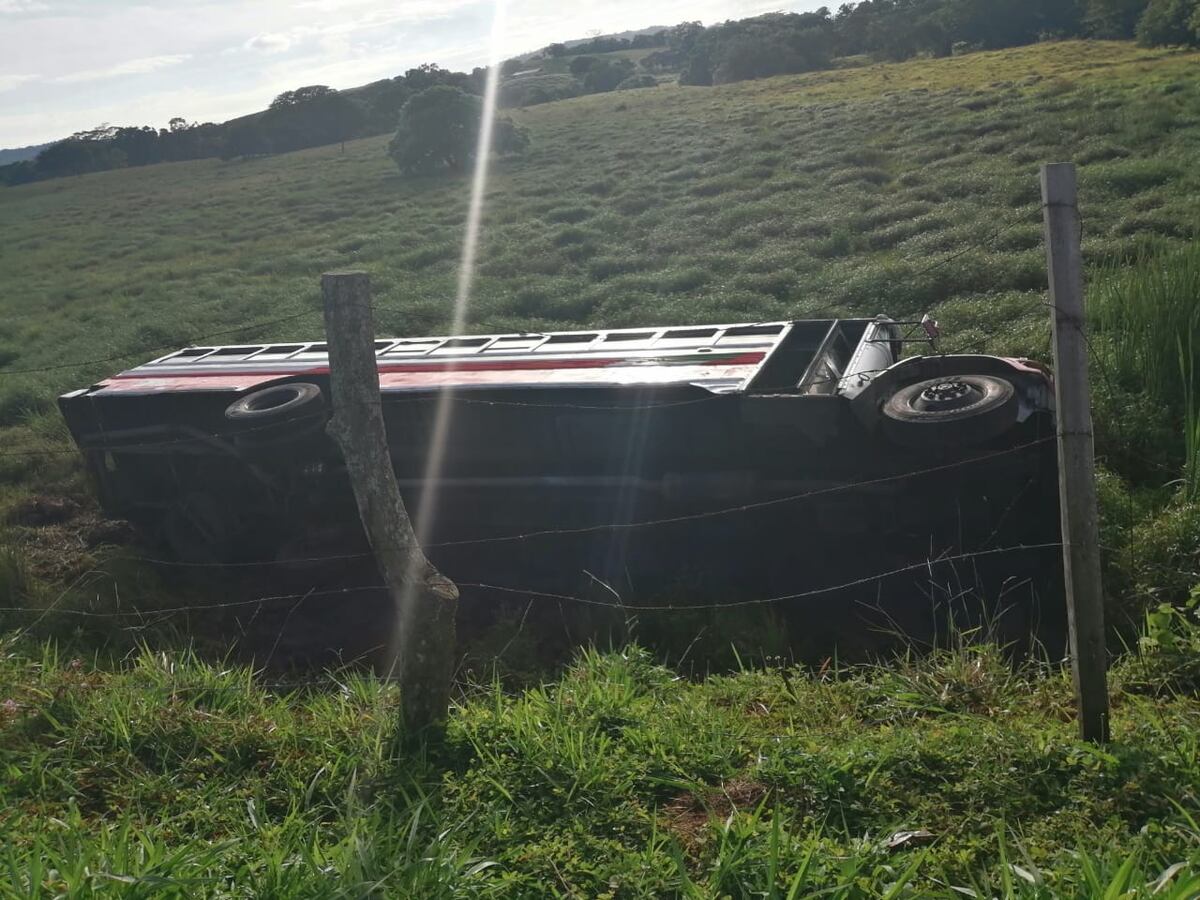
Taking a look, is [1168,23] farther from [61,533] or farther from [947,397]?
[61,533]

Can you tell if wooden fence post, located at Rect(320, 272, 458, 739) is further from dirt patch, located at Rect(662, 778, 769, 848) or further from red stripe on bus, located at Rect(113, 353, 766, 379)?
red stripe on bus, located at Rect(113, 353, 766, 379)

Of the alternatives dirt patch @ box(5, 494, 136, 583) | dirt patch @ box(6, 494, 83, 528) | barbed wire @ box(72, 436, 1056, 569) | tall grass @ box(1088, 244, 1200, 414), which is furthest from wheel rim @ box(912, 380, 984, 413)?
dirt patch @ box(6, 494, 83, 528)

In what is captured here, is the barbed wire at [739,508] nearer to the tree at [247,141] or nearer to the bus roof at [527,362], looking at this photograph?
the bus roof at [527,362]

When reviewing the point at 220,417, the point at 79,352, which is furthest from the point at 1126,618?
the point at 79,352

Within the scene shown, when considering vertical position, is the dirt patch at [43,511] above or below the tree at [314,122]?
below

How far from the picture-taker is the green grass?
3207mm

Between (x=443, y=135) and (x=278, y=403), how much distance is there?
Result: 2981 centimetres

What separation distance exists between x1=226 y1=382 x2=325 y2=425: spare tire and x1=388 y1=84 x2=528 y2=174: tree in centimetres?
2931

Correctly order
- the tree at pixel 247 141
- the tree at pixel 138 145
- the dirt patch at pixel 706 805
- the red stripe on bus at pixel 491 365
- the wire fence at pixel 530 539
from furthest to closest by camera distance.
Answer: the tree at pixel 138 145 → the tree at pixel 247 141 → the red stripe on bus at pixel 491 365 → the wire fence at pixel 530 539 → the dirt patch at pixel 706 805

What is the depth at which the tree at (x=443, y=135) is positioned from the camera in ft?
118

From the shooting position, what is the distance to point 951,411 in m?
6.11

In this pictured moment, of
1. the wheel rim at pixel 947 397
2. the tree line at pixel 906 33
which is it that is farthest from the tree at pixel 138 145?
the wheel rim at pixel 947 397

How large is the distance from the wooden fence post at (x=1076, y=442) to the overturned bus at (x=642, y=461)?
1201 mm

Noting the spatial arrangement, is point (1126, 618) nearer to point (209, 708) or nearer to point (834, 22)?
point (209, 708)
